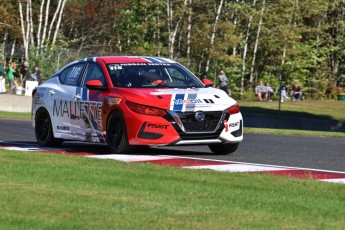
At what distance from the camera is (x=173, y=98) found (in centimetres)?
1528

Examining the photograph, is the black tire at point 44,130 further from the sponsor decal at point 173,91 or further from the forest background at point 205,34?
the forest background at point 205,34

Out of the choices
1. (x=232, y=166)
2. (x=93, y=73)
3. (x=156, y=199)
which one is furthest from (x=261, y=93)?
(x=156, y=199)

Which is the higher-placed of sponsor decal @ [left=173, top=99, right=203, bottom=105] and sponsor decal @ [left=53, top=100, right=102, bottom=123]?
sponsor decal @ [left=173, top=99, right=203, bottom=105]

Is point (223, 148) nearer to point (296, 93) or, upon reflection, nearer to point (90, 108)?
point (90, 108)

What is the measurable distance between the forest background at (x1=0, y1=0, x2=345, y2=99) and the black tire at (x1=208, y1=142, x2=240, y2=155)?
3770cm

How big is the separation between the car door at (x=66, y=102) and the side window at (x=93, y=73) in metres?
0.19

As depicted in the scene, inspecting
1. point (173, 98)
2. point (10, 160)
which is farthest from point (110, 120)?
point (10, 160)

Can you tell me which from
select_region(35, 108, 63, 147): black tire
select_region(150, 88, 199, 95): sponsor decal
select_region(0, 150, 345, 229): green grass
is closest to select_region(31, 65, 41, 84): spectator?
select_region(35, 108, 63, 147): black tire

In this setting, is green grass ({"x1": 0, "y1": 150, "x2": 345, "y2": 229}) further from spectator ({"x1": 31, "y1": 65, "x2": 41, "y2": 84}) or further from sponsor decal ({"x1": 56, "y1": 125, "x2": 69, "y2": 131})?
spectator ({"x1": 31, "y1": 65, "x2": 41, "y2": 84})

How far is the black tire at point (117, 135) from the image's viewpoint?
15.4m

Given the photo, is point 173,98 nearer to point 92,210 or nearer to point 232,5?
point 92,210

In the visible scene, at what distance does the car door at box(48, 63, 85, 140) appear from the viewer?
16859 mm

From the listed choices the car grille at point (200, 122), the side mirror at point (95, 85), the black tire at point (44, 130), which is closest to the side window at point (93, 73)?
the side mirror at point (95, 85)

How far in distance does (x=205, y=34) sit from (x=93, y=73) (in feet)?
147
